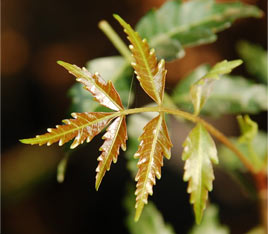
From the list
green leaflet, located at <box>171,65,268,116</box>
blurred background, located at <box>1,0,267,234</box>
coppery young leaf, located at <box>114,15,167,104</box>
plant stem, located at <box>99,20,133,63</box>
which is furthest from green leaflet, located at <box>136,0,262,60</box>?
blurred background, located at <box>1,0,267,234</box>

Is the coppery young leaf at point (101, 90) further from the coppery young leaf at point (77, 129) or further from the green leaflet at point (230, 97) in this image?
the green leaflet at point (230, 97)

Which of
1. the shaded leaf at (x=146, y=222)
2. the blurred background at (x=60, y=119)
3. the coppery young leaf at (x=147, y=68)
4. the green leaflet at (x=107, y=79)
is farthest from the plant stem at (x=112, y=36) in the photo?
the blurred background at (x=60, y=119)

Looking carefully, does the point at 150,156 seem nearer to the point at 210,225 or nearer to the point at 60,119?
the point at 210,225

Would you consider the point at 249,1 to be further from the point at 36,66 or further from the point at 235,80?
the point at 36,66

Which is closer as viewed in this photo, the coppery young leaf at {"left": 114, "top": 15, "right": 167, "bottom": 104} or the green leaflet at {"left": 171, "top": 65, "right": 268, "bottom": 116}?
the coppery young leaf at {"left": 114, "top": 15, "right": 167, "bottom": 104}

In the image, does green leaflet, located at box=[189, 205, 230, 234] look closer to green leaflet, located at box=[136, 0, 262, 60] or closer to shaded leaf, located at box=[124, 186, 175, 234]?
shaded leaf, located at box=[124, 186, 175, 234]

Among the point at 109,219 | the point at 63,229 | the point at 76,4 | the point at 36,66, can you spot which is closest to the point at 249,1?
the point at 76,4

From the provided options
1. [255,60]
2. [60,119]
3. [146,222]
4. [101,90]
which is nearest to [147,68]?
[101,90]
